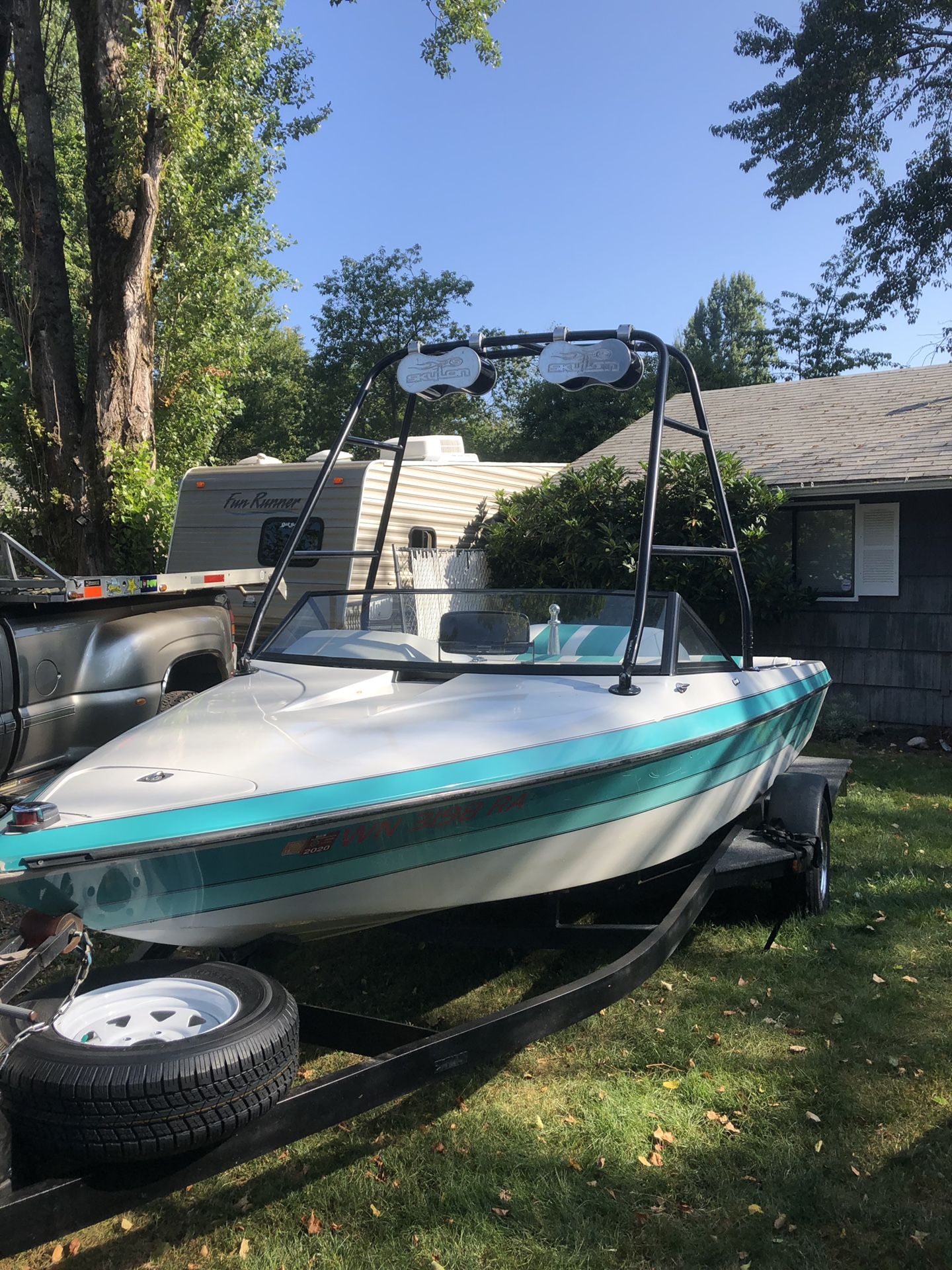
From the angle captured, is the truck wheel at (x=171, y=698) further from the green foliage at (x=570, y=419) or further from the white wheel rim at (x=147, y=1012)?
the green foliage at (x=570, y=419)

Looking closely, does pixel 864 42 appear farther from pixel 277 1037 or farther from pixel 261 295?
pixel 277 1037

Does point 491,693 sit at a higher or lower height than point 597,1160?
higher

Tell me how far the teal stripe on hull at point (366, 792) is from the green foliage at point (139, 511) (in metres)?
8.47

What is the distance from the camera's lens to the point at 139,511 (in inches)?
419

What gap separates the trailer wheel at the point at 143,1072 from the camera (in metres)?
2.03

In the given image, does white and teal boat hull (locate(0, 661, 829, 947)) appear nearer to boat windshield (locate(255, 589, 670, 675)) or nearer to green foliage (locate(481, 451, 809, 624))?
boat windshield (locate(255, 589, 670, 675))

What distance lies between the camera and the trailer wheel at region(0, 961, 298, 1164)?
6.64 ft

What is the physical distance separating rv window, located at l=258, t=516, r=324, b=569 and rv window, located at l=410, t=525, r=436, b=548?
1.15 metres

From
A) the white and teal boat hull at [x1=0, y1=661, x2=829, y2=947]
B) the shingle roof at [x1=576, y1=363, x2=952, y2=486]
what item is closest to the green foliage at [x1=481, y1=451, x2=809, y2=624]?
the shingle roof at [x1=576, y1=363, x2=952, y2=486]

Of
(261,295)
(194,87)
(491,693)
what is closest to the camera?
(491,693)

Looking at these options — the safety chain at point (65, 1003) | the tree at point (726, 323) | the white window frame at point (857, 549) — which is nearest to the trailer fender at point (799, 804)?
the safety chain at point (65, 1003)

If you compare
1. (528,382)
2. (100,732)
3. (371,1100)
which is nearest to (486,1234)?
(371,1100)

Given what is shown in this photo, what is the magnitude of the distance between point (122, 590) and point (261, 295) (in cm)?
1922

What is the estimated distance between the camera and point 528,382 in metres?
31.7
